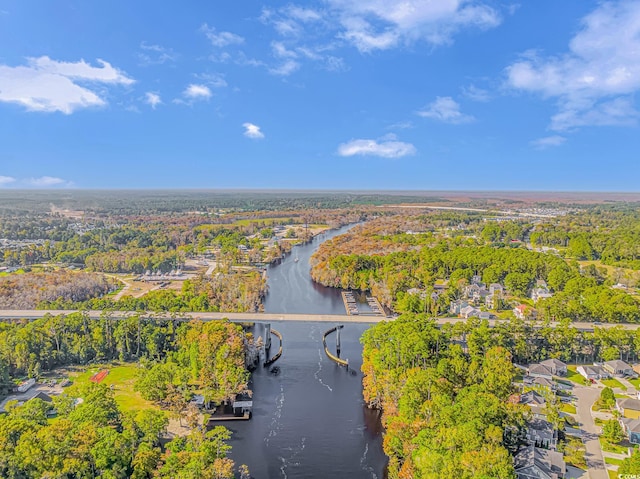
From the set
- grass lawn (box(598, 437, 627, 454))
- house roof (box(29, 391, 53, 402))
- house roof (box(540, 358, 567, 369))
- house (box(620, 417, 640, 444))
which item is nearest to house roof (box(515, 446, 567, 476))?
grass lawn (box(598, 437, 627, 454))

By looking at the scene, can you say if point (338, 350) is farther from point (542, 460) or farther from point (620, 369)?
point (620, 369)

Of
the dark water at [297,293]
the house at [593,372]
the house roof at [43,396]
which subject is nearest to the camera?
the house roof at [43,396]

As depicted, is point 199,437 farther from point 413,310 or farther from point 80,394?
point 413,310

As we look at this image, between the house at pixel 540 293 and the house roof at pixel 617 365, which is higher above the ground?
the house at pixel 540 293

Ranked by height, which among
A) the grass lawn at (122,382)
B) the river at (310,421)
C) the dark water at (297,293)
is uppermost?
the dark water at (297,293)

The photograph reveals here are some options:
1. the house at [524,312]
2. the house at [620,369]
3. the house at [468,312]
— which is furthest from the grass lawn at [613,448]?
the house at [524,312]

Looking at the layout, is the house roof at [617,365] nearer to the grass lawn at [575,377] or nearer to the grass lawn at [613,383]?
the grass lawn at [613,383]

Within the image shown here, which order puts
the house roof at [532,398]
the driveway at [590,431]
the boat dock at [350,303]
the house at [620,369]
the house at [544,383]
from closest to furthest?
the driveway at [590,431], the house roof at [532,398], the house at [544,383], the house at [620,369], the boat dock at [350,303]

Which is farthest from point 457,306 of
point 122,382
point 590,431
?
point 122,382
